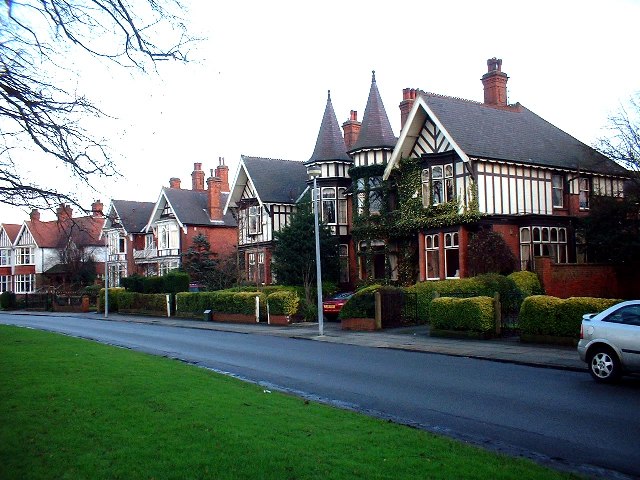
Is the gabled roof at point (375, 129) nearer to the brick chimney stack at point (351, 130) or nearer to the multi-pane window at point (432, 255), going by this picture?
the brick chimney stack at point (351, 130)

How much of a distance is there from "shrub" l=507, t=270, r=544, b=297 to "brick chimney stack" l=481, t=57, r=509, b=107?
13.7 metres

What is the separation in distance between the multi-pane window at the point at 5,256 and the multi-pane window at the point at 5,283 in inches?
66.3

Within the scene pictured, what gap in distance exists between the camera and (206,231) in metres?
61.0

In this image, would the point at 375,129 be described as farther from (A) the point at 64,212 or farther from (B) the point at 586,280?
(A) the point at 64,212

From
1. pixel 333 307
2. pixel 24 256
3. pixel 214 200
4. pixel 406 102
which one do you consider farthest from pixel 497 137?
pixel 24 256

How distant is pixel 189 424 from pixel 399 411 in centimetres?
383

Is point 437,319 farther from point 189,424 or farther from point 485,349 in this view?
point 189,424

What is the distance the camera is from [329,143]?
4422 cm

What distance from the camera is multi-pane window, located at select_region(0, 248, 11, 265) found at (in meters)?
80.7

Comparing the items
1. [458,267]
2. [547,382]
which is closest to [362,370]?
[547,382]

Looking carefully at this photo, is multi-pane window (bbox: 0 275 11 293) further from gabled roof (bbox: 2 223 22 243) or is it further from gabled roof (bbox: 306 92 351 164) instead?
gabled roof (bbox: 306 92 351 164)

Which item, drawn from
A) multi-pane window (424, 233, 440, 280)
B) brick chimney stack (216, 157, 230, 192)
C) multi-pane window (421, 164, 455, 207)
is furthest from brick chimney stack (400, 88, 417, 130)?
brick chimney stack (216, 157, 230, 192)

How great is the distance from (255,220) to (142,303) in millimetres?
9907

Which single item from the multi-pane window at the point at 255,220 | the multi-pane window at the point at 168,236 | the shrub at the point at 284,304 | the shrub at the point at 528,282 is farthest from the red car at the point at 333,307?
the multi-pane window at the point at 168,236
